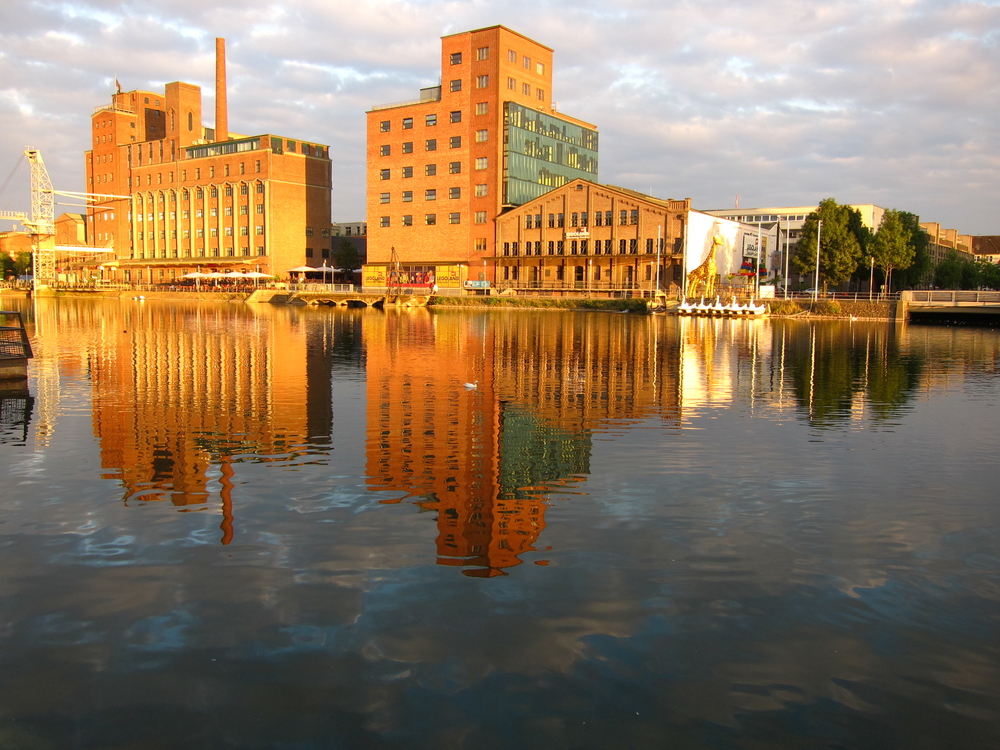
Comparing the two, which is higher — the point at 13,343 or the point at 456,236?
the point at 456,236

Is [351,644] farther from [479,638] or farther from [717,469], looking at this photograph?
[717,469]

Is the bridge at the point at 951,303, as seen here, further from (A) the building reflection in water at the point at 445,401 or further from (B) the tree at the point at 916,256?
(A) the building reflection in water at the point at 445,401

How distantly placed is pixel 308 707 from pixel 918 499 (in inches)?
383

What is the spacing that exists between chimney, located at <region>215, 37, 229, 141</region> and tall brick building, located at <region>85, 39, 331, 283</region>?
0.15m

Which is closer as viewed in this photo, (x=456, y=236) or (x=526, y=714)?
(x=526, y=714)

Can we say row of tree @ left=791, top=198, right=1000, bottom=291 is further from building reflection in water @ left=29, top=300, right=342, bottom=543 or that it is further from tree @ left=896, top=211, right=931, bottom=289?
building reflection in water @ left=29, top=300, right=342, bottom=543

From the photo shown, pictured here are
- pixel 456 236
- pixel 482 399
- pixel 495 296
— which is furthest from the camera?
pixel 456 236

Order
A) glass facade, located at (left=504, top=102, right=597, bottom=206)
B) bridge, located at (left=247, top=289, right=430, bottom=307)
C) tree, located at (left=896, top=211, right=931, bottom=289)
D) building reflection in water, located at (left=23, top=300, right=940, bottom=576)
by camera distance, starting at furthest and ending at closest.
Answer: tree, located at (left=896, top=211, right=931, bottom=289) < glass facade, located at (left=504, top=102, right=597, bottom=206) < bridge, located at (left=247, top=289, right=430, bottom=307) < building reflection in water, located at (left=23, top=300, right=940, bottom=576)

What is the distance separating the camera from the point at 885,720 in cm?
586

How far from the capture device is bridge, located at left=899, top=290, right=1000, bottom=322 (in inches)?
2596

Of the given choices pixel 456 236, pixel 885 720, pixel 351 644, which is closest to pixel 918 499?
pixel 885 720

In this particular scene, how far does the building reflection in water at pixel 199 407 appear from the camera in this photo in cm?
1230

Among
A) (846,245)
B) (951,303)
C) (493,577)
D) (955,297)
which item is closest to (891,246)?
(846,245)

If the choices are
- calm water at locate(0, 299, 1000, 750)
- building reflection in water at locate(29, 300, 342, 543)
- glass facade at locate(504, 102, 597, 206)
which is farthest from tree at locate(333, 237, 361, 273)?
calm water at locate(0, 299, 1000, 750)
